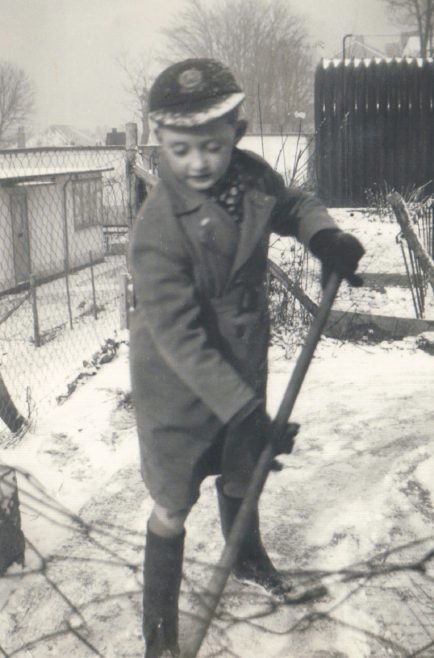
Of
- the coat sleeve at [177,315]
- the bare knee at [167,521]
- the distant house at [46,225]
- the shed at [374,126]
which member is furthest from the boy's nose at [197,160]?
the distant house at [46,225]

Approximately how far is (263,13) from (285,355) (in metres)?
1.98

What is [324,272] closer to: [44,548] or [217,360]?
[217,360]

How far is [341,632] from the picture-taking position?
205 centimetres

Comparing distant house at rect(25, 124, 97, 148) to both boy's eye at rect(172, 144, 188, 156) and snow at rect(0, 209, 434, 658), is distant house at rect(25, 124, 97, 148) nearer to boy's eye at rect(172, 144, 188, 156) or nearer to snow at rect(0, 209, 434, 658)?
snow at rect(0, 209, 434, 658)

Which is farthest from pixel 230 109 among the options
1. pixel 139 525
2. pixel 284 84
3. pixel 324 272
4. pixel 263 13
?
pixel 284 84

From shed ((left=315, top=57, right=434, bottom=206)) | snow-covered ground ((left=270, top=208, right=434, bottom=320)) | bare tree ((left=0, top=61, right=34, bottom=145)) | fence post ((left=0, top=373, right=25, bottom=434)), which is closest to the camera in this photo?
A: fence post ((left=0, top=373, right=25, bottom=434))


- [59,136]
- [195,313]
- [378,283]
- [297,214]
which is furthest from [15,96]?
[59,136]

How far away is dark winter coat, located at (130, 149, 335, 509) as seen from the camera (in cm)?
165

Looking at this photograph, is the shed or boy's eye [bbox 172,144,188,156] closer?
boy's eye [bbox 172,144,188,156]

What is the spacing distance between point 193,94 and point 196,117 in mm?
51

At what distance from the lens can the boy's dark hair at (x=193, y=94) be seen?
5.25 ft

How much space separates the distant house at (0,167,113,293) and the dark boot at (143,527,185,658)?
40.2ft

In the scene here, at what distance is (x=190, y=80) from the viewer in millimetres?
1604

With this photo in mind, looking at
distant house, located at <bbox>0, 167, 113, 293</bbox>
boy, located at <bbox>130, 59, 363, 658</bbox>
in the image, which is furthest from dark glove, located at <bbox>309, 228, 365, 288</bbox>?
distant house, located at <bbox>0, 167, 113, 293</bbox>
